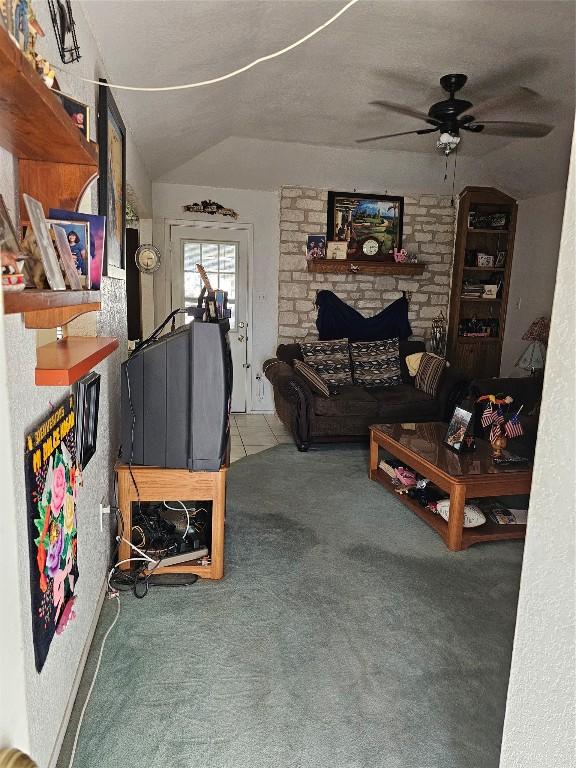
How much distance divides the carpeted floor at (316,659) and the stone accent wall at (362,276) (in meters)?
3.12

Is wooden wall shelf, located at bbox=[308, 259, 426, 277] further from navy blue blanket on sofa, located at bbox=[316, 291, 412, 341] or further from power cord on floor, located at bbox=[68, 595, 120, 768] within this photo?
power cord on floor, located at bbox=[68, 595, 120, 768]

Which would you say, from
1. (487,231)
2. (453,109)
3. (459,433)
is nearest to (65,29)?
(453,109)

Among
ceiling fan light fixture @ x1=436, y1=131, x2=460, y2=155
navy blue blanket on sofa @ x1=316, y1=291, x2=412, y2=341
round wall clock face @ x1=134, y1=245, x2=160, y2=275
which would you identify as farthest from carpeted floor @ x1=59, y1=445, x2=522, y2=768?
navy blue blanket on sofa @ x1=316, y1=291, x2=412, y2=341

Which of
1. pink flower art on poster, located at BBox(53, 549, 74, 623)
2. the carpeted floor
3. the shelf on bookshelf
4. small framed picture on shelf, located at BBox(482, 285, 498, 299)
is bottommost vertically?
the carpeted floor

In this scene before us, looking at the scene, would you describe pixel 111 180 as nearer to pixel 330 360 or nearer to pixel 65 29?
pixel 65 29

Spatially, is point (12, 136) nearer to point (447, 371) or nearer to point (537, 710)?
point (537, 710)

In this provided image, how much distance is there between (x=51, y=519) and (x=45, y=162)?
881mm

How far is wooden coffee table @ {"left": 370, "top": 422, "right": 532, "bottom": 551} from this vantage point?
275 centimetres

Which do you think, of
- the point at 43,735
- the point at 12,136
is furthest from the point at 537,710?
the point at 12,136

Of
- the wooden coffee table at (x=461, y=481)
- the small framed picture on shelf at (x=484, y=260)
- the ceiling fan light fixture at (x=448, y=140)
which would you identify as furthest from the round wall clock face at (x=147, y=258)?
the small framed picture on shelf at (x=484, y=260)

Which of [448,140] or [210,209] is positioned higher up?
[448,140]

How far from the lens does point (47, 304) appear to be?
0.89 m

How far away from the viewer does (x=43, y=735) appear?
1.35 metres

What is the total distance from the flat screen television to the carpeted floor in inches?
23.8
